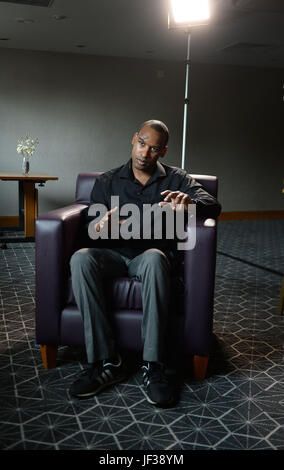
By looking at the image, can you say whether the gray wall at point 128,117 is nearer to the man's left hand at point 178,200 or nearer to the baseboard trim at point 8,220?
the baseboard trim at point 8,220

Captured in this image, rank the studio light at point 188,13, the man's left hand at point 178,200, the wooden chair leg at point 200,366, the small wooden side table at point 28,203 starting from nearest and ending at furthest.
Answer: the wooden chair leg at point 200,366 < the man's left hand at point 178,200 < the studio light at point 188,13 < the small wooden side table at point 28,203

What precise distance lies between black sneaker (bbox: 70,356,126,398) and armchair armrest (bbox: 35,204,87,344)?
23cm

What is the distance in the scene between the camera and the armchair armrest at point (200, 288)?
6.53 feet

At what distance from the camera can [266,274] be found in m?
4.20

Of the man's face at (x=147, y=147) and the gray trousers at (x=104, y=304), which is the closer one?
the gray trousers at (x=104, y=304)

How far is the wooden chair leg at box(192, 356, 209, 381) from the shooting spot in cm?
209

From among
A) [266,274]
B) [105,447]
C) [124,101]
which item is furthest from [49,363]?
[124,101]

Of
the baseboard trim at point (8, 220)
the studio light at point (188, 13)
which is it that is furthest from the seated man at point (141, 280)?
the baseboard trim at point (8, 220)

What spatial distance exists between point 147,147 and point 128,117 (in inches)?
193

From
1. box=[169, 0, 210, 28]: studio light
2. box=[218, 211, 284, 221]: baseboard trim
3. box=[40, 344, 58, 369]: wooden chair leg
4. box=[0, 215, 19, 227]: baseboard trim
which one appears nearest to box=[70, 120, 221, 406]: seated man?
box=[40, 344, 58, 369]: wooden chair leg

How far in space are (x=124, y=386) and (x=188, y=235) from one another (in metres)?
0.74

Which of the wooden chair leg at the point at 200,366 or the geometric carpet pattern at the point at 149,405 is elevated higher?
the wooden chair leg at the point at 200,366

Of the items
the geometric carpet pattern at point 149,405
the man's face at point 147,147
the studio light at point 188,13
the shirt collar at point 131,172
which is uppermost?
the studio light at point 188,13

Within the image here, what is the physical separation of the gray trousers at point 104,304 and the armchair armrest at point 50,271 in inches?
3.2
